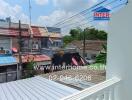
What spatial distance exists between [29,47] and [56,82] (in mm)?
17117

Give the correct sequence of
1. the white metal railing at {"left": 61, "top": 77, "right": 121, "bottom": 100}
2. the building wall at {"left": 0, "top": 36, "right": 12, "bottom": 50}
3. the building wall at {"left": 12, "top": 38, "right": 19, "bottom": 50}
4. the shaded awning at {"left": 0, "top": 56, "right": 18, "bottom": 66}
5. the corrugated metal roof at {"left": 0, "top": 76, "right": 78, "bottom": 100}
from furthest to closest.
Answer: the building wall at {"left": 12, "top": 38, "right": 19, "bottom": 50}, the building wall at {"left": 0, "top": 36, "right": 12, "bottom": 50}, the shaded awning at {"left": 0, "top": 56, "right": 18, "bottom": 66}, the corrugated metal roof at {"left": 0, "top": 76, "right": 78, "bottom": 100}, the white metal railing at {"left": 61, "top": 77, "right": 121, "bottom": 100}

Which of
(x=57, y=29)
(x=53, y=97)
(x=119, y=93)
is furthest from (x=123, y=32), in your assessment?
(x=57, y=29)

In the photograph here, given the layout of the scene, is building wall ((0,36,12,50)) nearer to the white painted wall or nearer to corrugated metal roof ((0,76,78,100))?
corrugated metal roof ((0,76,78,100))

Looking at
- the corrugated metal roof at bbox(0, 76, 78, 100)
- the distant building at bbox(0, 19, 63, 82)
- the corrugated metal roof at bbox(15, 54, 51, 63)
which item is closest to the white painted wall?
the corrugated metal roof at bbox(0, 76, 78, 100)

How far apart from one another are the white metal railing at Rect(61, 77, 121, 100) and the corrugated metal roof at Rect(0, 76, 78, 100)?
2391 millimetres


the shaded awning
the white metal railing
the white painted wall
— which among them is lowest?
the shaded awning

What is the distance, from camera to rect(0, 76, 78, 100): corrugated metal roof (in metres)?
4.70

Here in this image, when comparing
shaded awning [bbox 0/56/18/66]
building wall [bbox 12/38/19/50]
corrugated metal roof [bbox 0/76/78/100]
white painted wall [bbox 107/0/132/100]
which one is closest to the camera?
white painted wall [bbox 107/0/132/100]

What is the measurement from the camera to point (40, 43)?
24141 mm

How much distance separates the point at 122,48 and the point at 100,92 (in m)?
0.50

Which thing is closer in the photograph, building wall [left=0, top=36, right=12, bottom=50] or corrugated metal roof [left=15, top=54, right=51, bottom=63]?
corrugated metal roof [left=15, top=54, right=51, bottom=63]

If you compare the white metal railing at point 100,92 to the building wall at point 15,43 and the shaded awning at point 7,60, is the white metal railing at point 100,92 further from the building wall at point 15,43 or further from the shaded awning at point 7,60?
the building wall at point 15,43

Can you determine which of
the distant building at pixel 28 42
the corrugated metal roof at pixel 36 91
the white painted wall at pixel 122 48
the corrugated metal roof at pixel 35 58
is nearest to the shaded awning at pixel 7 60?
the distant building at pixel 28 42

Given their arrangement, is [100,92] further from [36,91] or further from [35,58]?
[35,58]
